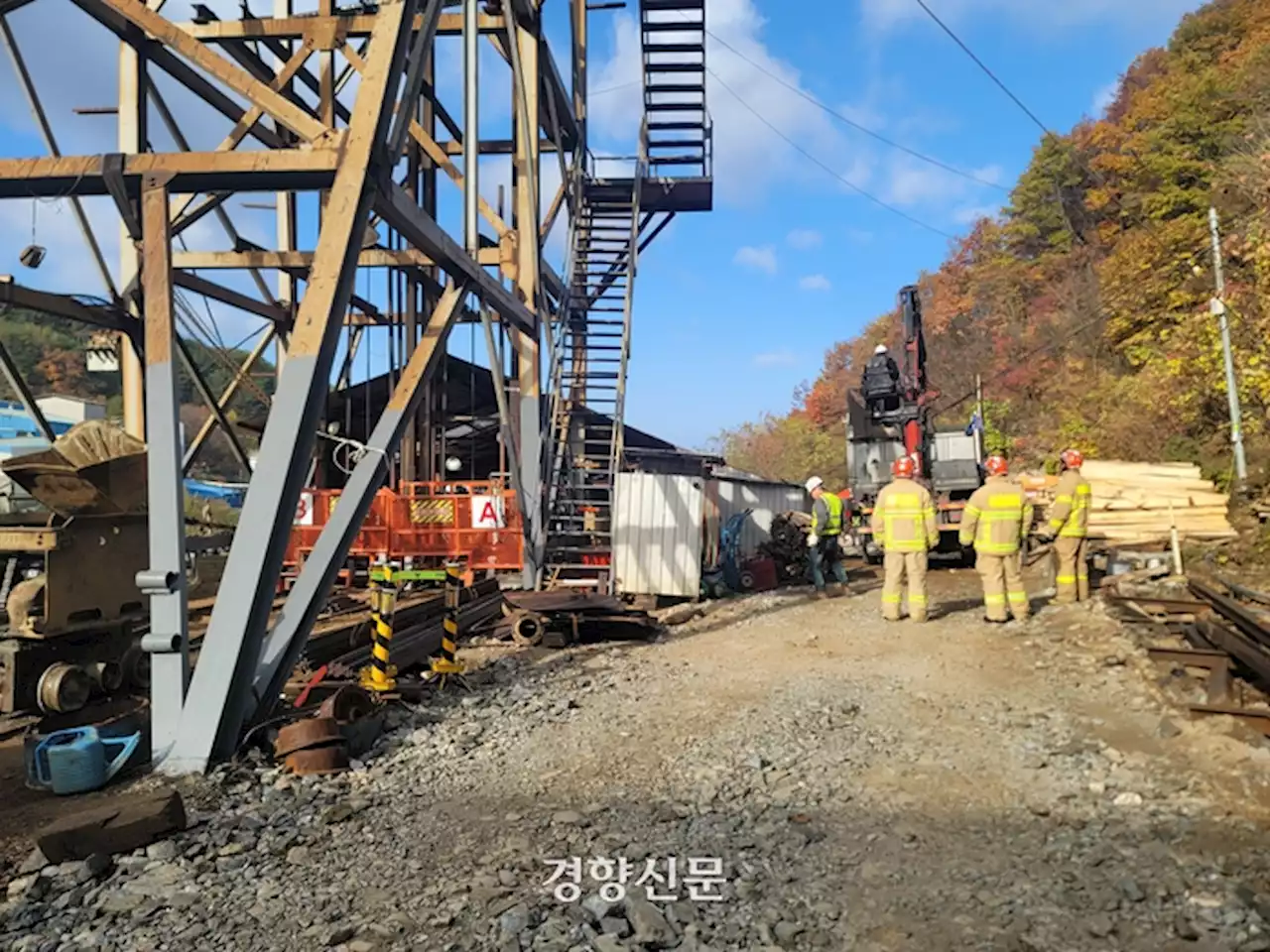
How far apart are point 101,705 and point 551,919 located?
5216 mm

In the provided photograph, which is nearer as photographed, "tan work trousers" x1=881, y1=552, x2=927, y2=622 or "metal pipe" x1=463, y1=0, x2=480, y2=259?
"metal pipe" x1=463, y1=0, x2=480, y2=259

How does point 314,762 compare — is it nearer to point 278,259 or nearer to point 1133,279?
point 278,259

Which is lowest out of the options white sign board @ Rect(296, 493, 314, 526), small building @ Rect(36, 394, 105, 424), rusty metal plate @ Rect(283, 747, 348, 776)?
rusty metal plate @ Rect(283, 747, 348, 776)

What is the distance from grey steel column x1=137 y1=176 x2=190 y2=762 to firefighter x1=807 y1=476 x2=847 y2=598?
9598 millimetres

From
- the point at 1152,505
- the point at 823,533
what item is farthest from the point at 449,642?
the point at 1152,505

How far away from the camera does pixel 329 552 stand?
6.34 metres

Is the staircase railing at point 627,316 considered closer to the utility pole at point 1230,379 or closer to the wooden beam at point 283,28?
the wooden beam at point 283,28

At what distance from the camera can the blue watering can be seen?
5.29 metres

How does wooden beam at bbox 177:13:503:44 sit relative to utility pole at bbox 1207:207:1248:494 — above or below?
above

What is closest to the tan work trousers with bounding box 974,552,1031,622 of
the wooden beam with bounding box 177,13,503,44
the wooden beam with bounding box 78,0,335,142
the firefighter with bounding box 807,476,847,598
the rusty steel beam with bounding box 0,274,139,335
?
the firefighter with bounding box 807,476,847,598

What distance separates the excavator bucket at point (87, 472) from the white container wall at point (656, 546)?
7.32 meters

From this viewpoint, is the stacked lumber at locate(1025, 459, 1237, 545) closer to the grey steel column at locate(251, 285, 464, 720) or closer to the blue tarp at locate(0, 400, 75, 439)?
the grey steel column at locate(251, 285, 464, 720)

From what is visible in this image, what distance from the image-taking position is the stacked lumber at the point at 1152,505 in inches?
588

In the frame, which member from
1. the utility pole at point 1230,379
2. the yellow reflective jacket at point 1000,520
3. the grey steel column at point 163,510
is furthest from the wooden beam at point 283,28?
the utility pole at point 1230,379
